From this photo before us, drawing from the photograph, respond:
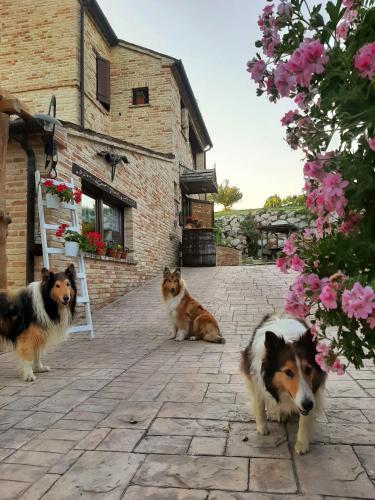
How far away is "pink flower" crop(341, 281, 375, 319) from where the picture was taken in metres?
1.17

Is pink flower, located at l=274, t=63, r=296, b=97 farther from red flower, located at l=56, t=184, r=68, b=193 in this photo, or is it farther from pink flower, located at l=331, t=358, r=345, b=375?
red flower, located at l=56, t=184, r=68, b=193

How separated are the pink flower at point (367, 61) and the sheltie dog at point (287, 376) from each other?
4.17ft

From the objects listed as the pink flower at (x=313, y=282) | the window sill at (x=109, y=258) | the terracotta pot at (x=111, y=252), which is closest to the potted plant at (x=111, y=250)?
the terracotta pot at (x=111, y=252)

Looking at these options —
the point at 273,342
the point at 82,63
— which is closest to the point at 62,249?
A: the point at 273,342

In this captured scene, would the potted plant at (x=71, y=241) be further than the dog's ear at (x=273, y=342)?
Yes

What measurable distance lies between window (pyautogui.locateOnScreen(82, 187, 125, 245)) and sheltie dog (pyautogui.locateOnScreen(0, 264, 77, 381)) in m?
4.30

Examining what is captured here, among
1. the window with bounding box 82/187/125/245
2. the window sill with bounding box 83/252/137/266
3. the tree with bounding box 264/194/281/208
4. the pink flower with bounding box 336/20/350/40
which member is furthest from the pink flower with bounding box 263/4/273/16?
the tree with bounding box 264/194/281/208

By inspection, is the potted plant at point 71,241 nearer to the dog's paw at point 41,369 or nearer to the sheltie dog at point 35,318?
the sheltie dog at point 35,318

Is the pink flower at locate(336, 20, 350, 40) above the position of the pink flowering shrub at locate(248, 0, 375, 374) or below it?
above

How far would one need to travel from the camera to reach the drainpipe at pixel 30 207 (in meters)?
6.63

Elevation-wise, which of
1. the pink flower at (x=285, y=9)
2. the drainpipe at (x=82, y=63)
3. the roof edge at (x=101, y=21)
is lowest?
the pink flower at (x=285, y=9)

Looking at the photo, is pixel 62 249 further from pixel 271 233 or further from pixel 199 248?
pixel 271 233

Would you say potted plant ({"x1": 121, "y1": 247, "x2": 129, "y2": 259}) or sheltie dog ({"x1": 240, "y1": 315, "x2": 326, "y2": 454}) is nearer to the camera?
sheltie dog ({"x1": 240, "y1": 315, "x2": 326, "y2": 454})

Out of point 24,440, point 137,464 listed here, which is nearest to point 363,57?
point 137,464
